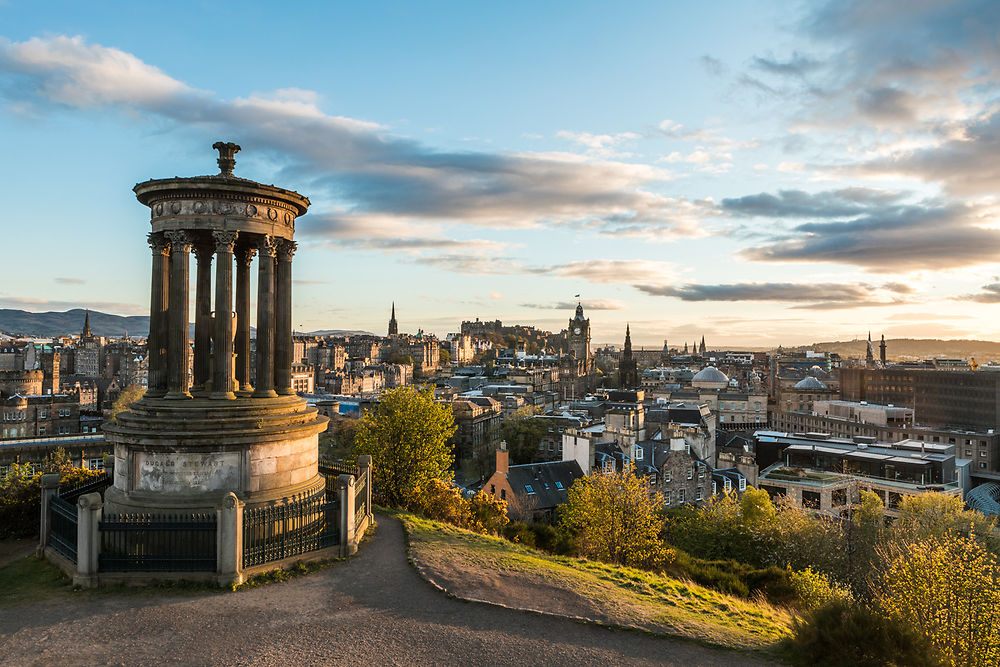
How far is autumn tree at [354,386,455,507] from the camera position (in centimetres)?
2856

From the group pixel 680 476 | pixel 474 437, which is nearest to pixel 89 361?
pixel 474 437

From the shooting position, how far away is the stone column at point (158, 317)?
18.1 m

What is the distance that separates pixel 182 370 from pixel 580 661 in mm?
12768

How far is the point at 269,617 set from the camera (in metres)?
12.8

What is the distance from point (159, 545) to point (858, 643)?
14881 millimetres

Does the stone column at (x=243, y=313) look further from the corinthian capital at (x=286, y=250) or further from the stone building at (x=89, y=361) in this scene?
the stone building at (x=89, y=361)

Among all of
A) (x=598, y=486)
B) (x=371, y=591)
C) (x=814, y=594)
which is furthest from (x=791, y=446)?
(x=371, y=591)

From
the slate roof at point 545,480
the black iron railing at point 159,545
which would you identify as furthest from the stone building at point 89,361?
the black iron railing at point 159,545

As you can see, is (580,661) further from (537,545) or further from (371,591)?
(537,545)

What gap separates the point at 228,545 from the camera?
14289mm

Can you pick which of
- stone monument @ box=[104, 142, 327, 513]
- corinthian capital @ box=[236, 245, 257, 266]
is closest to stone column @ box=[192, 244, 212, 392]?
stone monument @ box=[104, 142, 327, 513]

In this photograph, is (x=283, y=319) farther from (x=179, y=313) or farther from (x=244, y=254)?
(x=179, y=313)

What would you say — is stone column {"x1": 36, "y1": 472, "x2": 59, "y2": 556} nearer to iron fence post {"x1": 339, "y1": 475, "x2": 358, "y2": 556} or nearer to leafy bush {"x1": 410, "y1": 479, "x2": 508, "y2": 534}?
iron fence post {"x1": 339, "y1": 475, "x2": 358, "y2": 556}

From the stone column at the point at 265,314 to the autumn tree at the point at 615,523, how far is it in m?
16.9
